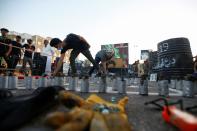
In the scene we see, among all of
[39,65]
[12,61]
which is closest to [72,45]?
[12,61]

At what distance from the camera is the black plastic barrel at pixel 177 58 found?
9.34 meters

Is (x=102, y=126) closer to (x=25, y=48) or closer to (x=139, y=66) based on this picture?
(x=25, y=48)

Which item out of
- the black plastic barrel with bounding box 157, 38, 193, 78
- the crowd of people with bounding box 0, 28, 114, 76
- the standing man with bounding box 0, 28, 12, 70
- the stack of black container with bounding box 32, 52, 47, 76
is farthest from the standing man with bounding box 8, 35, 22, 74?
the black plastic barrel with bounding box 157, 38, 193, 78

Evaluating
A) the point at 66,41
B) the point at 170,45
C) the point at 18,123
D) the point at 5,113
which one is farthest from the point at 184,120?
the point at 170,45

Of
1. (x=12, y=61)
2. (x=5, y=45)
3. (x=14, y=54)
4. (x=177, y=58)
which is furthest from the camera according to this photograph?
(x=177, y=58)

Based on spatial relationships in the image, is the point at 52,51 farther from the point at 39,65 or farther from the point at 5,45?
the point at 5,45

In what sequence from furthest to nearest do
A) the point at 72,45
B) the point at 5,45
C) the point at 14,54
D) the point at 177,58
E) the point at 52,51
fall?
the point at 177,58
the point at 52,51
the point at 14,54
the point at 5,45
the point at 72,45

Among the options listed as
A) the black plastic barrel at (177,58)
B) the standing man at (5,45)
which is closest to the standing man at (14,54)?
the standing man at (5,45)

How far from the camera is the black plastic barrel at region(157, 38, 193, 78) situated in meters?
9.34

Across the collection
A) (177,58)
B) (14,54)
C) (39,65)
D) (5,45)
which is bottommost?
(39,65)

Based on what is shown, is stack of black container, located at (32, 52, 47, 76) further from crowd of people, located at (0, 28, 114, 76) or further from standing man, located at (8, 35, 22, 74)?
standing man, located at (8, 35, 22, 74)

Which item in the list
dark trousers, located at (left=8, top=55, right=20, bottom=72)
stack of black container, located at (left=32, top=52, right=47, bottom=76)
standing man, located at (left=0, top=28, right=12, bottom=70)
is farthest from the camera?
stack of black container, located at (left=32, top=52, right=47, bottom=76)

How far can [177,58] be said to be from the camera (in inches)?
374

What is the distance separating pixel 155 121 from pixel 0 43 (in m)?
6.07
